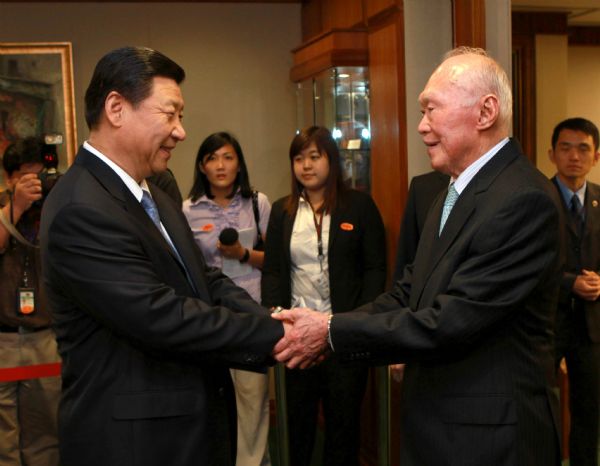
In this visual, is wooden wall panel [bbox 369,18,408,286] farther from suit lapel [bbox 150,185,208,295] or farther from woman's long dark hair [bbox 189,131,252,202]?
suit lapel [bbox 150,185,208,295]

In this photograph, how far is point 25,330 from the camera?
364 cm

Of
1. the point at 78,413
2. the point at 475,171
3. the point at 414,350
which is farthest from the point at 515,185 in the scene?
the point at 78,413

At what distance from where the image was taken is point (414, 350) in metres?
2.15

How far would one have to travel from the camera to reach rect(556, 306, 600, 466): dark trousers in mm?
3705

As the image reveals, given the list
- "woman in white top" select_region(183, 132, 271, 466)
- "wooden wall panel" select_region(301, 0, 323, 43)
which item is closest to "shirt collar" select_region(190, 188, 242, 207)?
"woman in white top" select_region(183, 132, 271, 466)

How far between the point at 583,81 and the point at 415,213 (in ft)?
7.47

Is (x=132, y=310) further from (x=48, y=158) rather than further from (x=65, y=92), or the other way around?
(x=65, y=92)

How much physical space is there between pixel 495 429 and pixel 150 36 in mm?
4093

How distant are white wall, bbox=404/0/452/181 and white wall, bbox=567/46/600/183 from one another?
1648 mm

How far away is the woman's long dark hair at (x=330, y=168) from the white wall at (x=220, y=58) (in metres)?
1.61

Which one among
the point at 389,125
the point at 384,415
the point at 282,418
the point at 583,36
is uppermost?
the point at 583,36

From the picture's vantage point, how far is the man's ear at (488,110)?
2.26 meters

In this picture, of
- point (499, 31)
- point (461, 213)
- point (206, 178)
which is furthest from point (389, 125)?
point (461, 213)

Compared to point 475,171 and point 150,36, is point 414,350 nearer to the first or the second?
point 475,171
